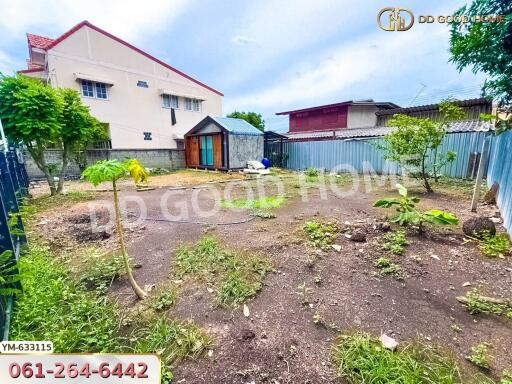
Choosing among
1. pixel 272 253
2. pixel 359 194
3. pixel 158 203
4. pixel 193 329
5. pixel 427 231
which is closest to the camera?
pixel 193 329

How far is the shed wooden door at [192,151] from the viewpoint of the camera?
550 inches

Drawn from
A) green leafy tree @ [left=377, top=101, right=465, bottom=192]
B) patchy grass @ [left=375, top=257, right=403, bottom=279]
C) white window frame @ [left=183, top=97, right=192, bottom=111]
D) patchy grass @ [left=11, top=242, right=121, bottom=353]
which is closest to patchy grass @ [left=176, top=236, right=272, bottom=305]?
patchy grass @ [left=11, top=242, right=121, bottom=353]

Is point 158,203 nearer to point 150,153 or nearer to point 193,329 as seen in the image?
point 193,329

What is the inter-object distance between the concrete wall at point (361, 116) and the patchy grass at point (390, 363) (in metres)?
17.8

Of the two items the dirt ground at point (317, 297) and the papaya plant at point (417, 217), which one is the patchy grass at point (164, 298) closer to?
the dirt ground at point (317, 297)

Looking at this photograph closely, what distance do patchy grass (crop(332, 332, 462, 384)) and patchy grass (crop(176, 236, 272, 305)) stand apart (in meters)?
0.96

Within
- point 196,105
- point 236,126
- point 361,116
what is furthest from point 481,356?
point 196,105

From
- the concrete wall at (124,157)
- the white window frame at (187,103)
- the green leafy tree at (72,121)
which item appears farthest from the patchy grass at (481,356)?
the white window frame at (187,103)

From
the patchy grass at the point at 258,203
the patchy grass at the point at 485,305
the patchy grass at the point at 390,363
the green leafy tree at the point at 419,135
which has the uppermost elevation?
the green leafy tree at the point at 419,135

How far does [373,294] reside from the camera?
2277mm

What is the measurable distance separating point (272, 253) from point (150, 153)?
43.5 ft

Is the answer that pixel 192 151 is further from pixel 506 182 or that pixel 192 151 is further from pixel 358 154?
pixel 506 182

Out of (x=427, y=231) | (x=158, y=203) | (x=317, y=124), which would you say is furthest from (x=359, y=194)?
(x=317, y=124)

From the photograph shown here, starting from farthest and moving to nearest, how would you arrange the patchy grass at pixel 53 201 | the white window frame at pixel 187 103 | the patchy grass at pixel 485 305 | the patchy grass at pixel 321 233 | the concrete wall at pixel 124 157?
the white window frame at pixel 187 103 → the concrete wall at pixel 124 157 → the patchy grass at pixel 53 201 → the patchy grass at pixel 321 233 → the patchy grass at pixel 485 305
